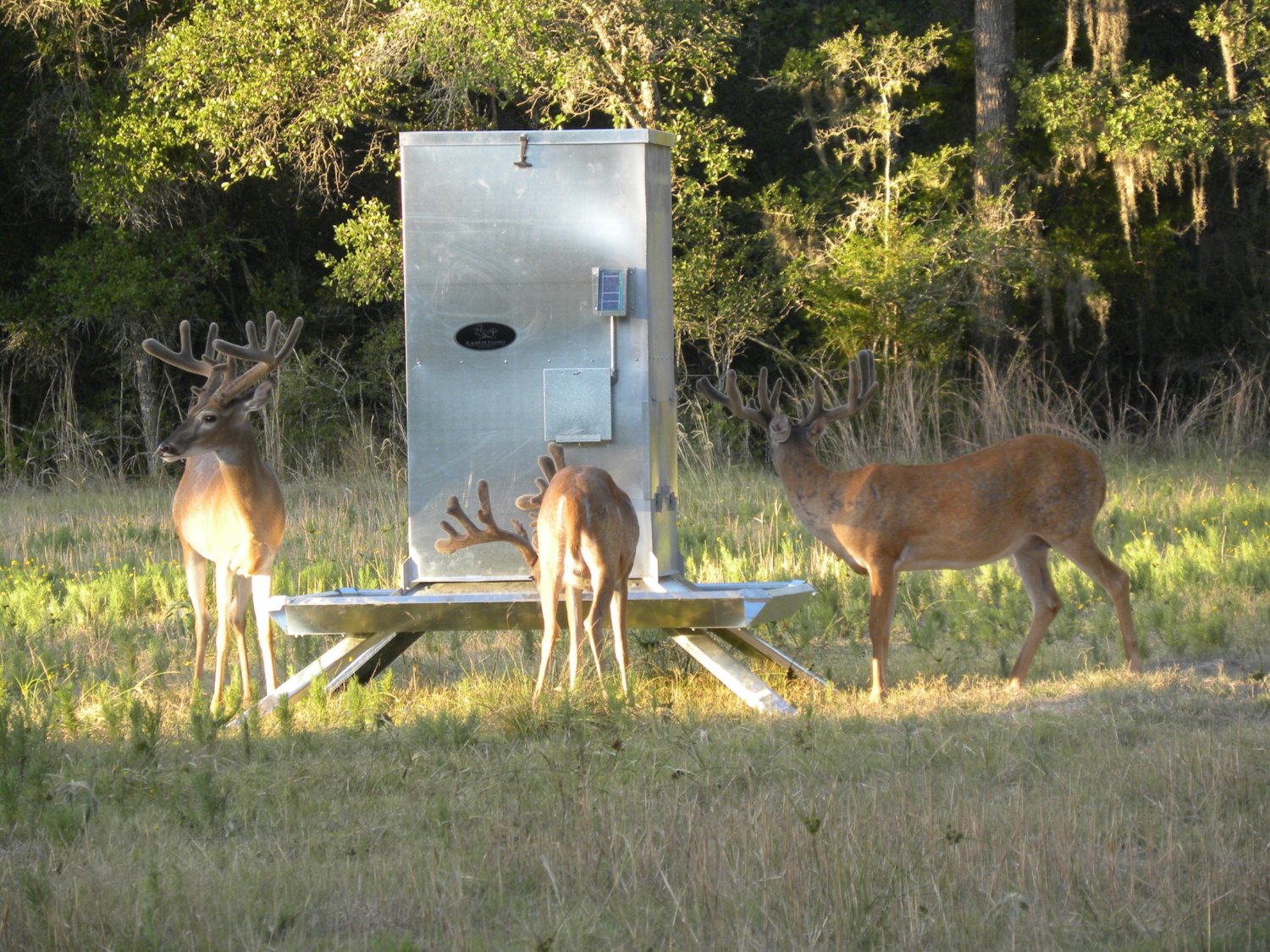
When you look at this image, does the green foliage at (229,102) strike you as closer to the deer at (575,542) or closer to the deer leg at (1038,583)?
the deer at (575,542)

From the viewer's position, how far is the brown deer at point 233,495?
7.91 meters

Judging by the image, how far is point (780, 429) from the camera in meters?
8.24

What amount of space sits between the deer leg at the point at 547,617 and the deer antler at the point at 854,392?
1.74 m

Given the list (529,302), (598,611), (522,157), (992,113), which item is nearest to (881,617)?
(598,611)

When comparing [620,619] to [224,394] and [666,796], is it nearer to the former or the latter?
[666,796]

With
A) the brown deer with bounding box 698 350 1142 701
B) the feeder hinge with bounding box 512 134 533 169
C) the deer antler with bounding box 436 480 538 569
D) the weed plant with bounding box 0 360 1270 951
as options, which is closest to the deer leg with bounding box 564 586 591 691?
the weed plant with bounding box 0 360 1270 951

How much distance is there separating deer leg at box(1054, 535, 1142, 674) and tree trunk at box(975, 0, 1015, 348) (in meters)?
12.3

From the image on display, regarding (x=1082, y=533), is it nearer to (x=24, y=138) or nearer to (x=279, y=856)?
(x=279, y=856)

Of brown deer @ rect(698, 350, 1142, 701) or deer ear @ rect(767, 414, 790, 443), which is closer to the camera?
brown deer @ rect(698, 350, 1142, 701)

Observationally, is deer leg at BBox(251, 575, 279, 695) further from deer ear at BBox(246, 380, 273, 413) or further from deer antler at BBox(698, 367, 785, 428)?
deer antler at BBox(698, 367, 785, 428)

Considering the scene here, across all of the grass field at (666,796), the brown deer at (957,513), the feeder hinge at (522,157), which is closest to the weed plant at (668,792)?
the grass field at (666,796)

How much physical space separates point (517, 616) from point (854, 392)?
203 cm

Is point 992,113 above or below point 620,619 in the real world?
above

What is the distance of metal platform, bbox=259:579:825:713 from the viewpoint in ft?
23.4
